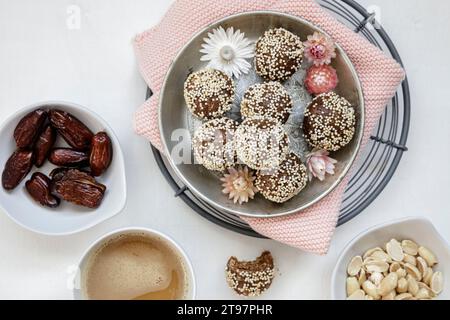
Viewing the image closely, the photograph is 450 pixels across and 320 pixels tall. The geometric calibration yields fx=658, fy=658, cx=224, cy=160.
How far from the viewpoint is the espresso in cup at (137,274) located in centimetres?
135

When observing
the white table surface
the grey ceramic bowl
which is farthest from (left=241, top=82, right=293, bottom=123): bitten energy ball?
the white table surface

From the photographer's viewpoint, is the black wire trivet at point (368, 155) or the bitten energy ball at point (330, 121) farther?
the black wire trivet at point (368, 155)

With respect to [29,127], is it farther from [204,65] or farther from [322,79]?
[322,79]

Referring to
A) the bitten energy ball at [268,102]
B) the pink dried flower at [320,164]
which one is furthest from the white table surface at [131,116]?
the bitten energy ball at [268,102]

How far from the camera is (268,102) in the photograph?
1.26m

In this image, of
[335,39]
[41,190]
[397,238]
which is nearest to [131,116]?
[41,190]

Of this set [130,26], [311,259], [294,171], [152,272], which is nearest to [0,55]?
[130,26]

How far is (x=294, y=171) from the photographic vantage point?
1259mm

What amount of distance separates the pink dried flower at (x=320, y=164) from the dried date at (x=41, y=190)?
52cm

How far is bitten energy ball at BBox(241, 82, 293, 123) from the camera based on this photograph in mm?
1257

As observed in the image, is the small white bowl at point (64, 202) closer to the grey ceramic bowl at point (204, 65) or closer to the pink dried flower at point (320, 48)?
the grey ceramic bowl at point (204, 65)

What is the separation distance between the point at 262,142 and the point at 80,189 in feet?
1.23

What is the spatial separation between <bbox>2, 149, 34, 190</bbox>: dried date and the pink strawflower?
58 cm

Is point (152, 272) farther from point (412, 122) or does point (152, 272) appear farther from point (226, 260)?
point (412, 122)
